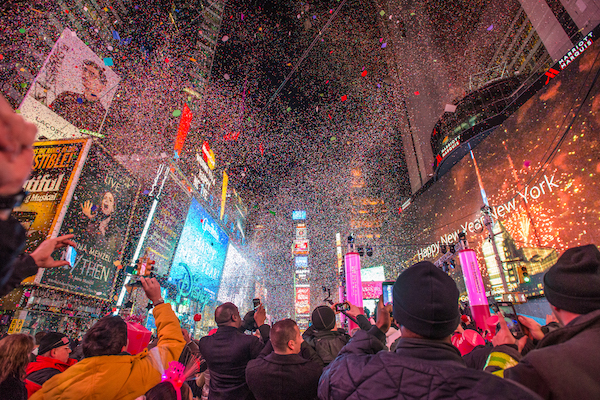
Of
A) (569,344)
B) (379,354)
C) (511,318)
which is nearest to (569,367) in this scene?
(569,344)

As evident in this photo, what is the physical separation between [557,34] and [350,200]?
3734 cm

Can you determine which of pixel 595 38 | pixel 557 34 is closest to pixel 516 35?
pixel 557 34

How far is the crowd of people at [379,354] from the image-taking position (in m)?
1.33

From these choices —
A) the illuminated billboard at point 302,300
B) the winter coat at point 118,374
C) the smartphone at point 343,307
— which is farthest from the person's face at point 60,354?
the illuminated billboard at point 302,300

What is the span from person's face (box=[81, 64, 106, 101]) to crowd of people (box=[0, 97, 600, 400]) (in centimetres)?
1505

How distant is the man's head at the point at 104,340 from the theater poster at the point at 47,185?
11718 millimetres

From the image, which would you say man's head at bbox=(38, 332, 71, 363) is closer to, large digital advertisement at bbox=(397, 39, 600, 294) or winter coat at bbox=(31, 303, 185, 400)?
winter coat at bbox=(31, 303, 185, 400)

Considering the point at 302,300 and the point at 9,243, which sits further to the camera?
the point at 302,300

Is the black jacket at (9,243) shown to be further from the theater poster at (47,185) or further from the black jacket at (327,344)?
the theater poster at (47,185)

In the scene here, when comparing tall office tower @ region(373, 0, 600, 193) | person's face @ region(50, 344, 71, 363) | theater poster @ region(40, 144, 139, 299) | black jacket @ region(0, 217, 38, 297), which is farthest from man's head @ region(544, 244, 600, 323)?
tall office tower @ region(373, 0, 600, 193)

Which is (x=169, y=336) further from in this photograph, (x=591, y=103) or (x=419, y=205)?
(x=419, y=205)

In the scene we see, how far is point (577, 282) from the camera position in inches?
67.6

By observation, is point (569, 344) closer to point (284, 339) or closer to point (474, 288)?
point (284, 339)

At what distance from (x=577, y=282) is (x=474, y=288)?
1504cm
